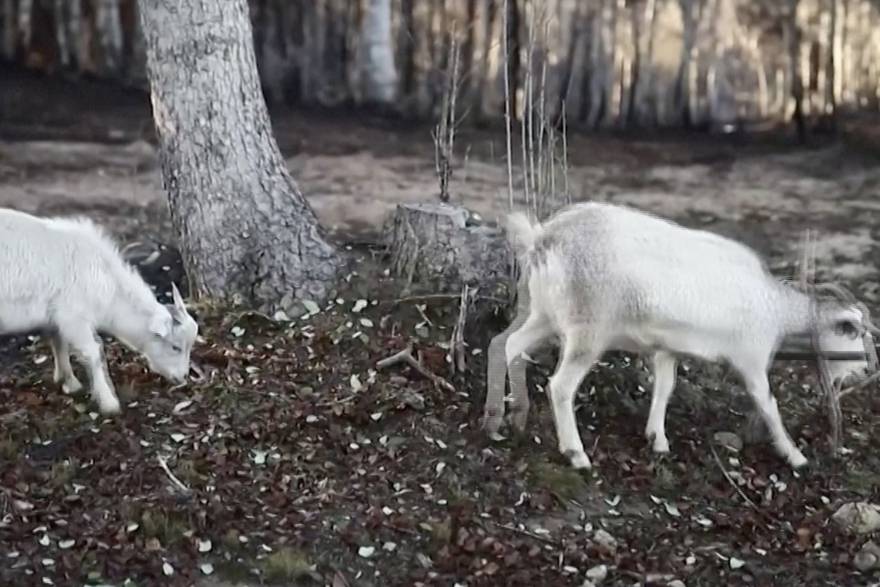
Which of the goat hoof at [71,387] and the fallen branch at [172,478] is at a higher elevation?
the goat hoof at [71,387]

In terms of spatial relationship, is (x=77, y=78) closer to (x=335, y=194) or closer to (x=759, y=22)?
(x=335, y=194)

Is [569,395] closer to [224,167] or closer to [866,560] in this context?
[866,560]

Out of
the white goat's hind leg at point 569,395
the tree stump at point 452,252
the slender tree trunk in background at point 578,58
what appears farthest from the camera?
the slender tree trunk in background at point 578,58

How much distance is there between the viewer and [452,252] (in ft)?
22.4

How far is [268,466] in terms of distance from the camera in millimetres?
5559

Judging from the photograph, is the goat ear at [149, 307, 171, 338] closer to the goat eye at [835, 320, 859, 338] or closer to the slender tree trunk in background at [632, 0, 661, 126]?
the goat eye at [835, 320, 859, 338]

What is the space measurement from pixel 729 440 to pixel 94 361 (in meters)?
2.72

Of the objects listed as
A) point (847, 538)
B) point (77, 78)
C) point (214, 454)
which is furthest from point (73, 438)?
point (77, 78)

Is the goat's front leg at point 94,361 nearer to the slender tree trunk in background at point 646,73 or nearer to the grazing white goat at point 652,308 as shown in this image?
the grazing white goat at point 652,308

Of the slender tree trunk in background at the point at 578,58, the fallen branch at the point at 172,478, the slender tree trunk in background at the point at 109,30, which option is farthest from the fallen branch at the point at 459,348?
the slender tree trunk in background at the point at 109,30

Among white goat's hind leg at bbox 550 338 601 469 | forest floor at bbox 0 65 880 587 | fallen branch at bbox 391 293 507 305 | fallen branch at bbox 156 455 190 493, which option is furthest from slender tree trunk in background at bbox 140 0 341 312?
white goat's hind leg at bbox 550 338 601 469

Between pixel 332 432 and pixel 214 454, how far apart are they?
19.7 inches

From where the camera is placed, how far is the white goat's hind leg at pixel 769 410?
577 centimetres

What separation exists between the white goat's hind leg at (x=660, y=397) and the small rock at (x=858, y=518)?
79cm
